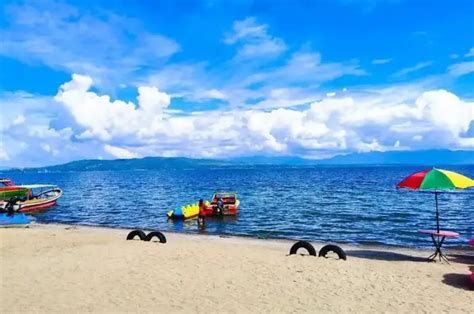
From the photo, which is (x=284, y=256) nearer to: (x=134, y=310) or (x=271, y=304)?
(x=271, y=304)

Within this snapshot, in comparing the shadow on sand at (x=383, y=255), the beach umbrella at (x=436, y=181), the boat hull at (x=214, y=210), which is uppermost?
the beach umbrella at (x=436, y=181)

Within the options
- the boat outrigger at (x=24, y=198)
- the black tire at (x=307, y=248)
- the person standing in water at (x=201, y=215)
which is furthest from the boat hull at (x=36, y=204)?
the black tire at (x=307, y=248)

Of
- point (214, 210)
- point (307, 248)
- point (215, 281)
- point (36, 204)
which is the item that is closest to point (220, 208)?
point (214, 210)

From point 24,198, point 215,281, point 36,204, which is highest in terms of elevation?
point 24,198

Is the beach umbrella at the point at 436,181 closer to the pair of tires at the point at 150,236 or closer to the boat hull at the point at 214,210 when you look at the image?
the pair of tires at the point at 150,236

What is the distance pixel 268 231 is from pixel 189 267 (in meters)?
14.7

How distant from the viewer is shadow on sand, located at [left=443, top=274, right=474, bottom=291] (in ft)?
38.3

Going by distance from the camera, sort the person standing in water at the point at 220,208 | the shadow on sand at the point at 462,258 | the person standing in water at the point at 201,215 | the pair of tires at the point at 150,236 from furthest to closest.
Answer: the person standing in water at the point at 220,208, the person standing in water at the point at 201,215, the pair of tires at the point at 150,236, the shadow on sand at the point at 462,258

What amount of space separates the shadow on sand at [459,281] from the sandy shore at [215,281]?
0.03 m

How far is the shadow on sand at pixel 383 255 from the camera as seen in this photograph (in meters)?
16.8

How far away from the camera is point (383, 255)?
18.0 m

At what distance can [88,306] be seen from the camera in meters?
9.74

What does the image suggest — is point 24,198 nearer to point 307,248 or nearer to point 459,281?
point 307,248

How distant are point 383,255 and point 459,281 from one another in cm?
567
